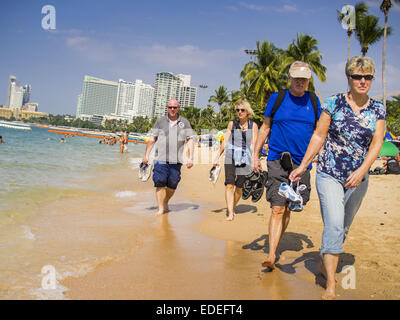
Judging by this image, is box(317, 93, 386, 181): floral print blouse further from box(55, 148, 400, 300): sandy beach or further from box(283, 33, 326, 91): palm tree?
box(283, 33, 326, 91): palm tree

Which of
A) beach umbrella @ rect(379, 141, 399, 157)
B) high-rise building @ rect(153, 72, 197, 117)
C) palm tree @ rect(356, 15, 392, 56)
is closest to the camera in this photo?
beach umbrella @ rect(379, 141, 399, 157)

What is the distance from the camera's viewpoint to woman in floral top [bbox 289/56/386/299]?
2818 mm

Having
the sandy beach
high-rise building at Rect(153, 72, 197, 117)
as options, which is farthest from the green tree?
high-rise building at Rect(153, 72, 197, 117)

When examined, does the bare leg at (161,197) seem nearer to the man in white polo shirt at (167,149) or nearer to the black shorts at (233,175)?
the man in white polo shirt at (167,149)

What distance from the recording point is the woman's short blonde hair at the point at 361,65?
111 inches

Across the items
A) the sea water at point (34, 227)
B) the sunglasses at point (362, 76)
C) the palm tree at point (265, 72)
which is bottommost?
the sea water at point (34, 227)

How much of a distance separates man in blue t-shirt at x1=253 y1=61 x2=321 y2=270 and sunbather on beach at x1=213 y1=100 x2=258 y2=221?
1.88m

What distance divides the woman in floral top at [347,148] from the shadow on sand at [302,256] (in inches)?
21.7

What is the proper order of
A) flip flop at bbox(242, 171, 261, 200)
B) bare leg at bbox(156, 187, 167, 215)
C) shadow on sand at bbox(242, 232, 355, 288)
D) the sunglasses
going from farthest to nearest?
bare leg at bbox(156, 187, 167, 215)
flip flop at bbox(242, 171, 261, 200)
shadow on sand at bbox(242, 232, 355, 288)
the sunglasses

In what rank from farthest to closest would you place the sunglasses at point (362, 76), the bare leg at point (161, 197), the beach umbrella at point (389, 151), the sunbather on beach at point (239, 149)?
the beach umbrella at point (389, 151) < the bare leg at point (161, 197) < the sunbather on beach at point (239, 149) < the sunglasses at point (362, 76)

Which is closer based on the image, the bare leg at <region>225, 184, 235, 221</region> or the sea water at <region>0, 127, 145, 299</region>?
the sea water at <region>0, 127, 145, 299</region>

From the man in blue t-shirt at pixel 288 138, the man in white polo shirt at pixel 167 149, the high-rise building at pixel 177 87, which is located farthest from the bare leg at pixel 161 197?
the high-rise building at pixel 177 87

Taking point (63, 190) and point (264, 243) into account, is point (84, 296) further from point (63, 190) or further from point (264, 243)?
point (63, 190)
